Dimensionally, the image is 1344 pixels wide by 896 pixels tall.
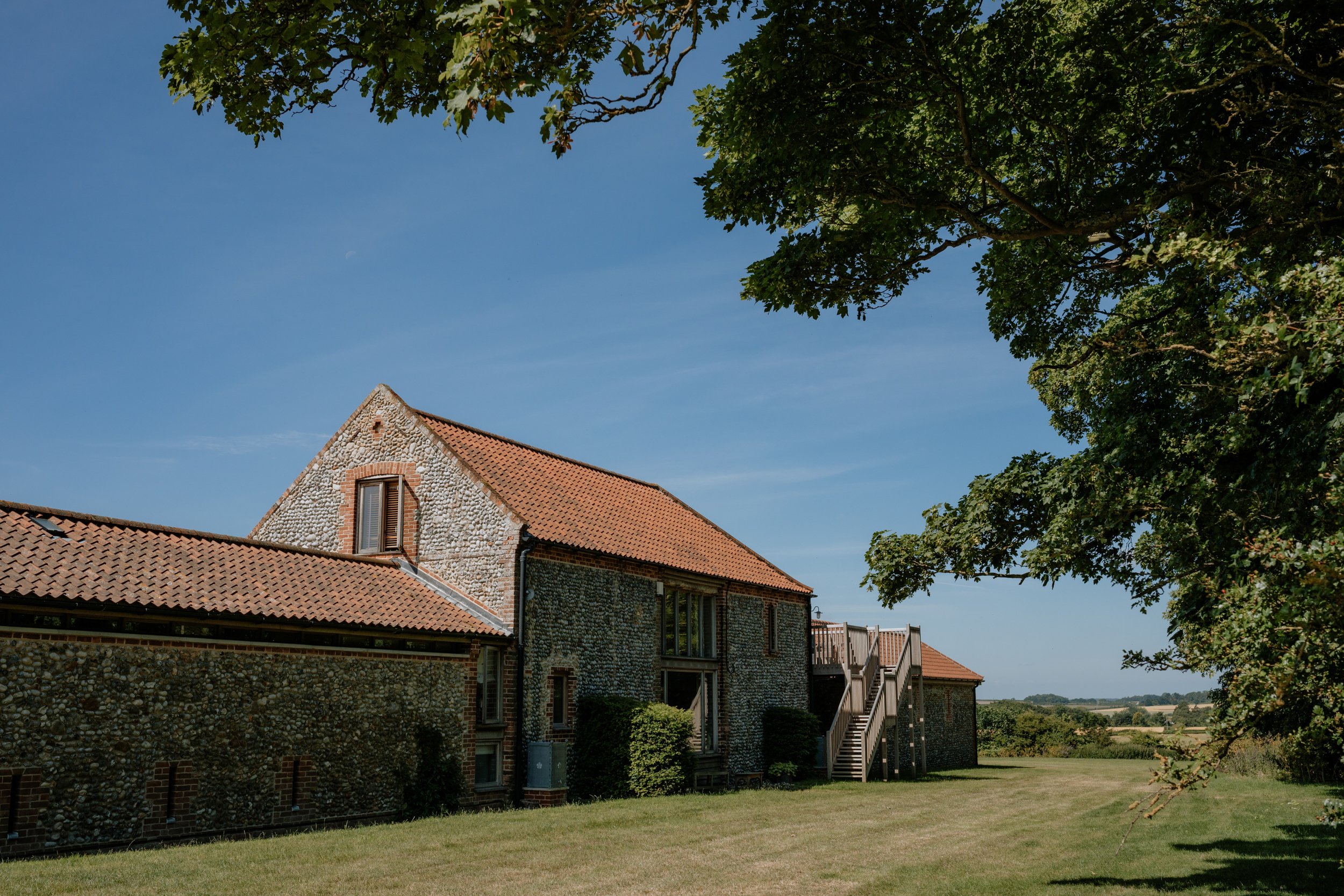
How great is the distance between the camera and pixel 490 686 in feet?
65.5

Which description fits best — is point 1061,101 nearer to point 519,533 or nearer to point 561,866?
point 561,866

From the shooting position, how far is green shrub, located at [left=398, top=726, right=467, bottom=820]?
1764 centimetres

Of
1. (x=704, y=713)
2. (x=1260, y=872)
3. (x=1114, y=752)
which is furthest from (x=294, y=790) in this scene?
(x=1114, y=752)

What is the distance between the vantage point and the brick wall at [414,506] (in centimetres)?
2070

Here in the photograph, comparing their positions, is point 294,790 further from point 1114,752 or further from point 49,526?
point 1114,752

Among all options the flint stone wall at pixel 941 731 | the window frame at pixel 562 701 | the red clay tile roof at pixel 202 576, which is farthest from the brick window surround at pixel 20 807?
the flint stone wall at pixel 941 731

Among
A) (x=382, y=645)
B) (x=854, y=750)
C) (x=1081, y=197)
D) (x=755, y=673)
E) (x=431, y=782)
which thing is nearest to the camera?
(x=1081, y=197)

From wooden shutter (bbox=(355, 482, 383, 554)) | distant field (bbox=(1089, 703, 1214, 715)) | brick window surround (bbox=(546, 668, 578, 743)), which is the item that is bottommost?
distant field (bbox=(1089, 703, 1214, 715))

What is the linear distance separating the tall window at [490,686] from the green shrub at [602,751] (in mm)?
1961

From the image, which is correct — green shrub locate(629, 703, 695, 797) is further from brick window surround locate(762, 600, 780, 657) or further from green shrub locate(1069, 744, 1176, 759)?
green shrub locate(1069, 744, 1176, 759)

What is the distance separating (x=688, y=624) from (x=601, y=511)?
3479 millimetres

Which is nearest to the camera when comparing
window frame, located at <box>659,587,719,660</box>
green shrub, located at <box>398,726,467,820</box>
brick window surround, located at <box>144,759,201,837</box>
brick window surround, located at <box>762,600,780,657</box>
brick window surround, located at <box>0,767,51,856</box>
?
brick window surround, located at <box>0,767,51,856</box>

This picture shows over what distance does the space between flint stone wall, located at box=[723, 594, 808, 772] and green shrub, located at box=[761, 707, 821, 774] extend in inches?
10.0

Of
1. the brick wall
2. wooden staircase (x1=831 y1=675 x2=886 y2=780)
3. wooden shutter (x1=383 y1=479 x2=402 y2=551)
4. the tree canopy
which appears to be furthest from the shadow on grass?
wooden shutter (x1=383 y1=479 x2=402 y2=551)
